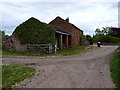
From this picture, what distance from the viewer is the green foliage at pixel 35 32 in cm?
2022

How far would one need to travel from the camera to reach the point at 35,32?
20.6m

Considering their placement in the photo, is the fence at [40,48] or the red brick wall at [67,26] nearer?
the fence at [40,48]

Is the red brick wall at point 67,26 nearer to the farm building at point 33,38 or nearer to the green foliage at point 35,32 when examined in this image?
the farm building at point 33,38

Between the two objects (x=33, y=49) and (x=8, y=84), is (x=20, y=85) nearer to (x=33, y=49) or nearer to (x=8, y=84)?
(x=8, y=84)

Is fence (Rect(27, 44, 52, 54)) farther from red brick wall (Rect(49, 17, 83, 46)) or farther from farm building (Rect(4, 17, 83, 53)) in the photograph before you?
Result: red brick wall (Rect(49, 17, 83, 46))

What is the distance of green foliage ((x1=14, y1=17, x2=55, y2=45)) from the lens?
66.3 feet

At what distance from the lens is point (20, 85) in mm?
6727

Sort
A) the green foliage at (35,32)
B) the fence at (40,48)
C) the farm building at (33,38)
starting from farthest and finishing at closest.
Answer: the green foliage at (35,32) < the farm building at (33,38) < the fence at (40,48)

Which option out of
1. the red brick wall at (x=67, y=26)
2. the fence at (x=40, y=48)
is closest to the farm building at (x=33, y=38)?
the fence at (x=40, y=48)

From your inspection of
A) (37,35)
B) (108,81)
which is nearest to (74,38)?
(37,35)

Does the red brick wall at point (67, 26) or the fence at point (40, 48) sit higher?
the red brick wall at point (67, 26)

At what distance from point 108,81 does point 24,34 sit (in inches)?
623

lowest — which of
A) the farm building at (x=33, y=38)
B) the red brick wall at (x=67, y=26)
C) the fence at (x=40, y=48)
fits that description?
the fence at (x=40, y=48)

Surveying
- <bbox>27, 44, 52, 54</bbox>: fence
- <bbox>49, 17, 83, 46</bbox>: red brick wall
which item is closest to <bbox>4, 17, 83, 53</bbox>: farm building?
<bbox>27, 44, 52, 54</bbox>: fence
